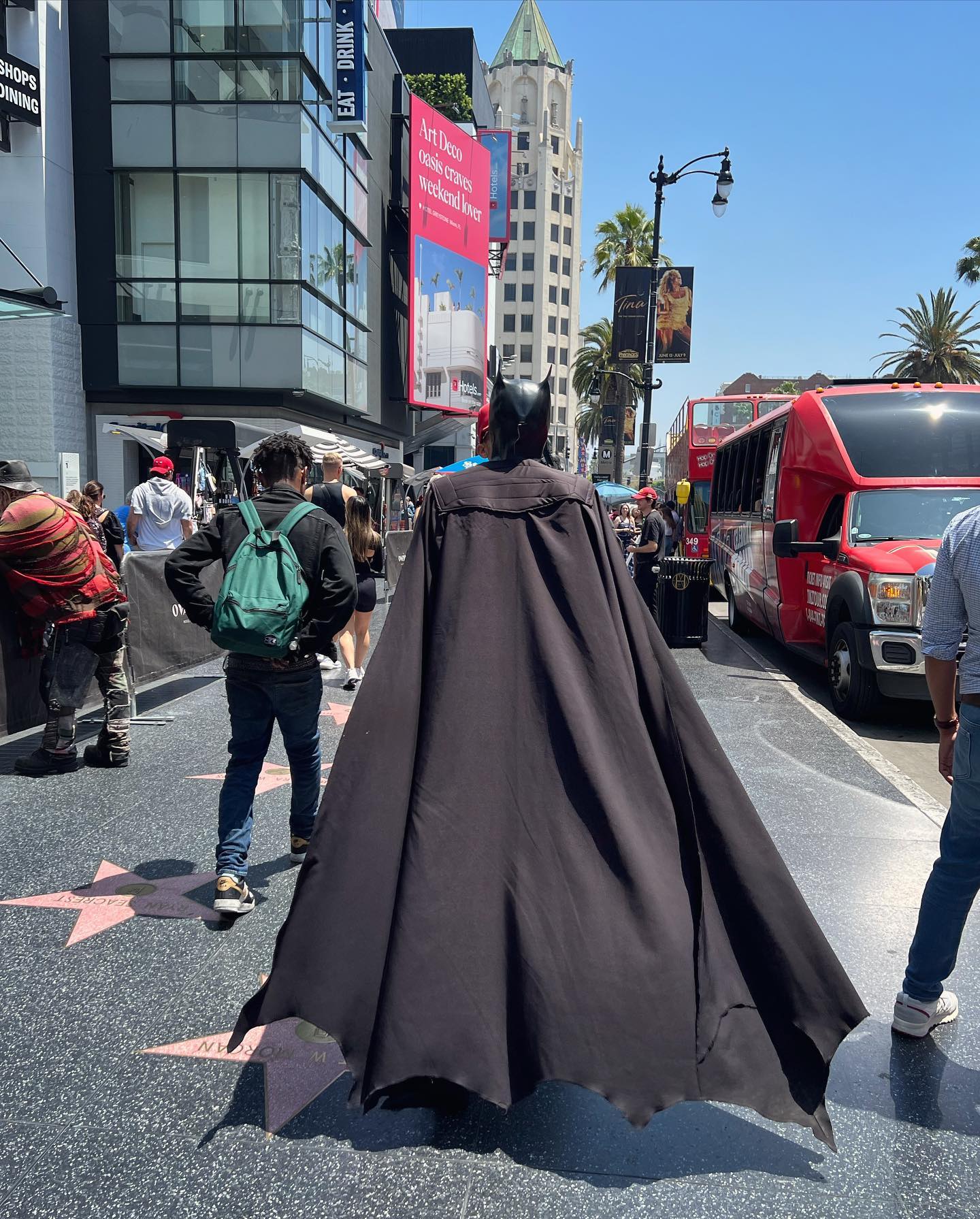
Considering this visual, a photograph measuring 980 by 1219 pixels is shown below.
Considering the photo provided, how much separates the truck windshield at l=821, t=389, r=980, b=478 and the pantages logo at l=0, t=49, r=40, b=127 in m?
18.8

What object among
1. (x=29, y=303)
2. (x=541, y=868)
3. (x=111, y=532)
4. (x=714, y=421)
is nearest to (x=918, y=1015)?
(x=541, y=868)

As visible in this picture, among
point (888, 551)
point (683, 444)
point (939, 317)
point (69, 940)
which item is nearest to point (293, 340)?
point (683, 444)

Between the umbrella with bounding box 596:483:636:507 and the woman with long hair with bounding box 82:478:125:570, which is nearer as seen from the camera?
the woman with long hair with bounding box 82:478:125:570

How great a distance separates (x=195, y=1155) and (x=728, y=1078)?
1.35 meters

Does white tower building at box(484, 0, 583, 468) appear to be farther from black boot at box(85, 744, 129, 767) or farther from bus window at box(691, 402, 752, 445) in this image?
black boot at box(85, 744, 129, 767)

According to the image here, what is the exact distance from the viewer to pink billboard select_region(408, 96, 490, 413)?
36750 mm

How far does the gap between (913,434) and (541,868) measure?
8031 mm

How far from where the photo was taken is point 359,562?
7.83 m

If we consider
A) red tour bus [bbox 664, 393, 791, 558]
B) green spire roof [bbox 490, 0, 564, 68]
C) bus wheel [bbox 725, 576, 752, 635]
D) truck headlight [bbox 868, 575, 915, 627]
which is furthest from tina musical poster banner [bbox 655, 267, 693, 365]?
green spire roof [bbox 490, 0, 564, 68]

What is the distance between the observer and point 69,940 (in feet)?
12.0

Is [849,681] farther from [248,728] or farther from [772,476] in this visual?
[248,728]

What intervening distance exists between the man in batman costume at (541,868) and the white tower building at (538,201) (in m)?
94.8

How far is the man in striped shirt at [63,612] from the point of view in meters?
5.41

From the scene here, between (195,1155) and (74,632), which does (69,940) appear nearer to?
(195,1155)
